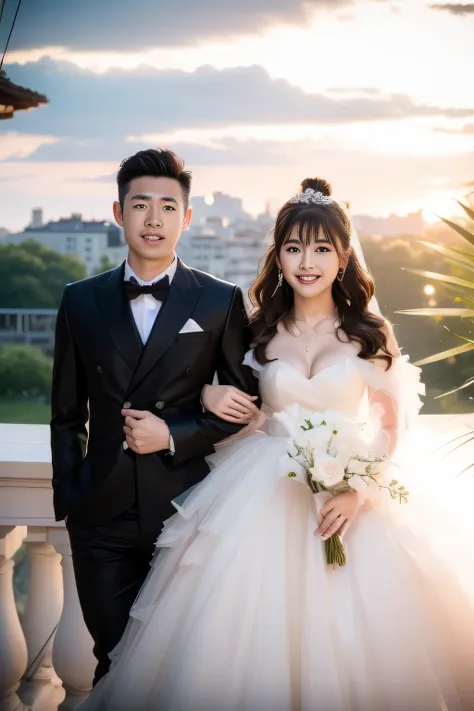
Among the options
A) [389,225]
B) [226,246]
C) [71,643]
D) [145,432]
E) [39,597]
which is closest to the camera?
[145,432]

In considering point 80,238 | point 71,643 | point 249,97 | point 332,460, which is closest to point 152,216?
point 332,460

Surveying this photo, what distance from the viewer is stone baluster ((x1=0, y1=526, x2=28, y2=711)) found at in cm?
204

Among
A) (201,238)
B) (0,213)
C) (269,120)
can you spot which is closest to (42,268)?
(0,213)

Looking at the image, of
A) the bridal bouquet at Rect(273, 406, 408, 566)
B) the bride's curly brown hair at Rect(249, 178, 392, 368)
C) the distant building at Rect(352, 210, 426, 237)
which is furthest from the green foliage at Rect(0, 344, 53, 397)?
the bridal bouquet at Rect(273, 406, 408, 566)

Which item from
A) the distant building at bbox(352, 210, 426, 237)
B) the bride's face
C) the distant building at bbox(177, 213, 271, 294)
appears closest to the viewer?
the bride's face

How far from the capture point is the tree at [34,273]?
249 inches

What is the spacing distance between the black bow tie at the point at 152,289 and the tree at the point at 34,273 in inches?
184

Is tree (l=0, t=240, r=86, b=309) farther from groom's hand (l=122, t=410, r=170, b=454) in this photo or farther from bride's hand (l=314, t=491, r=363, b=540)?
bride's hand (l=314, t=491, r=363, b=540)

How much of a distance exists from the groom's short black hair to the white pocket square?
28cm

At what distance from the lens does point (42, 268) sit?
252 inches

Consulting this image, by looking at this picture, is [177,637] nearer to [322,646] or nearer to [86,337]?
[322,646]

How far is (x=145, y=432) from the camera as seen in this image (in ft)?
5.17

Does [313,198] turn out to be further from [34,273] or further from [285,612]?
[34,273]

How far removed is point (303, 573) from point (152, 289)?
0.63 metres
